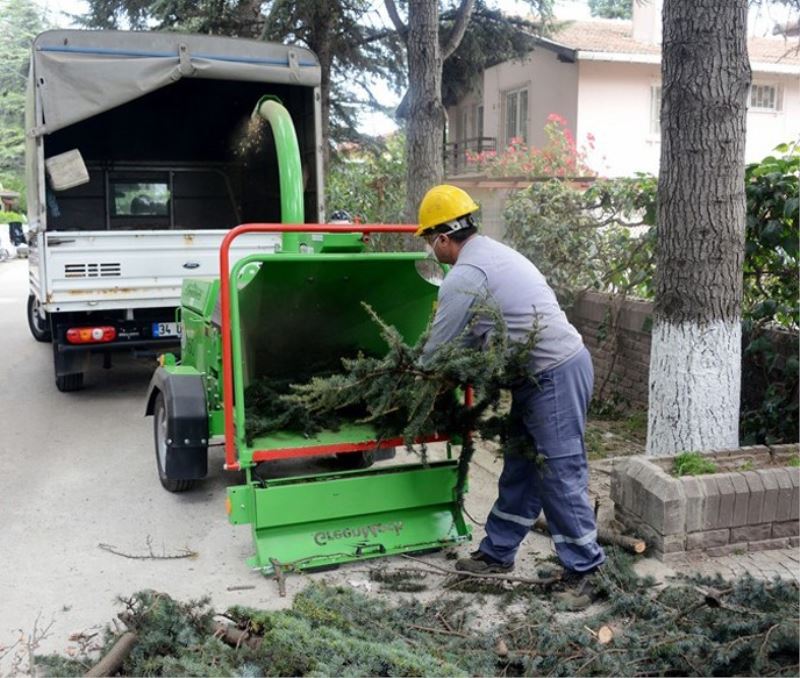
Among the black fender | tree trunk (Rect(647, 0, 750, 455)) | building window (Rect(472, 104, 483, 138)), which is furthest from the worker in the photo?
building window (Rect(472, 104, 483, 138))

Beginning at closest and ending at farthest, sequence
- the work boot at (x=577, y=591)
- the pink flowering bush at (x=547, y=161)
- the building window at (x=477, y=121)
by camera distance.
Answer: the work boot at (x=577, y=591)
the pink flowering bush at (x=547, y=161)
the building window at (x=477, y=121)

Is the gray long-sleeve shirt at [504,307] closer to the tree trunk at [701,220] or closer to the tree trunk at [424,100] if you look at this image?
the tree trunk at [701,220]

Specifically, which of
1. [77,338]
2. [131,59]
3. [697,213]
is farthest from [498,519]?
[131,59]

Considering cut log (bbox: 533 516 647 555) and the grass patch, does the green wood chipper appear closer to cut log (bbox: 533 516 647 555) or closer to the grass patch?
cut log (bbox: 533 516 647 555)

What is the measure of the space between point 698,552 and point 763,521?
407 mm

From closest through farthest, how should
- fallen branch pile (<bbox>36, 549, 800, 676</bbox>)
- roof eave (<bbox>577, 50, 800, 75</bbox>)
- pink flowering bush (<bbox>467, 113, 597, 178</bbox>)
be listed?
fallen branch pile (<bbox>36, 549, 800, 676</bbox>) → pink flowering bush (<bbox>467, 113, 597, 178</bbox>) → roof eave (<bbox>577, 50, 800, 75</bbox>)

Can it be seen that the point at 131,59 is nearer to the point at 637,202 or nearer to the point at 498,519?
the point at 637,202

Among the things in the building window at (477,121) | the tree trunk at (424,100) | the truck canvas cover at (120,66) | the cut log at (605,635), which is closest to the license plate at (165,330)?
the truck canvas cover at (120,66)

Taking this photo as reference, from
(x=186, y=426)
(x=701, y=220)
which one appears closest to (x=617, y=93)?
(x=701, y=220)

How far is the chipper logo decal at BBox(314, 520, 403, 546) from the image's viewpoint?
443 cm

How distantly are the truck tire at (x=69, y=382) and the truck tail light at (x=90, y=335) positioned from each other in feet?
2.34

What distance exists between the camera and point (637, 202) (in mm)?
7266

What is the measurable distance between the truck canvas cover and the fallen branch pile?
5629 mm

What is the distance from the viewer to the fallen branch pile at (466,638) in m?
3.15
